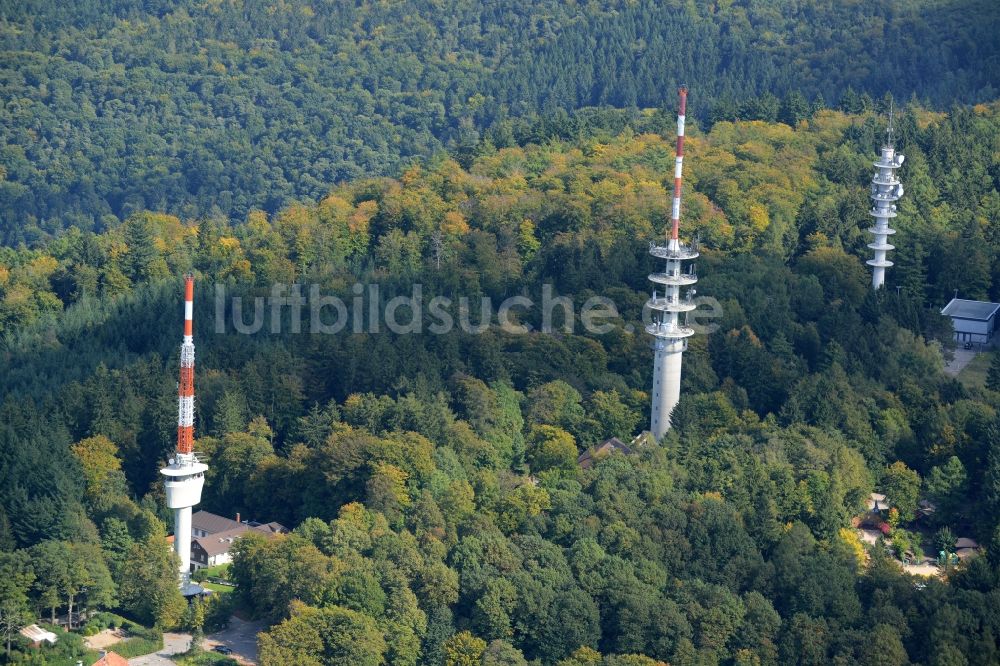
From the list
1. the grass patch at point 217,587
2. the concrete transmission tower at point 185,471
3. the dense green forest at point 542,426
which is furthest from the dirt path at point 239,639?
the concrete transmission tower at point 185,471

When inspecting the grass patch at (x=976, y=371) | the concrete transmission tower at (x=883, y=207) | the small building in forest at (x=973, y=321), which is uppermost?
the concrete transmission tower at (x=883, y=207)

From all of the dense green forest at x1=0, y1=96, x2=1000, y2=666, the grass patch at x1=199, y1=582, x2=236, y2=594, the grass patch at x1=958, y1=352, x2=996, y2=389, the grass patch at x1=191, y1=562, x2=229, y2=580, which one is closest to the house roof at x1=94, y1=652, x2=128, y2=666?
the dense green forest at x1=0, y1=96, x2=1000, y2=666

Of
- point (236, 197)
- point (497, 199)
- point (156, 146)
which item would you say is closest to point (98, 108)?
point (156, 146)

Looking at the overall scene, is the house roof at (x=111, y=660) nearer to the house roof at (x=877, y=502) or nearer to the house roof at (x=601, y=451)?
the house roof at (x=601, y=451)

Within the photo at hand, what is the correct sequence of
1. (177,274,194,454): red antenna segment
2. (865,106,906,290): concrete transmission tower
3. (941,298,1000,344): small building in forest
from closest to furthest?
(177,274,194,454): red antenna segment
(941,298,1000,344): small building in forest
(865,106,906,290): concrete transmission tower

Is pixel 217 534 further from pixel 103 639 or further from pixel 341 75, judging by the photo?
pixel 341 75

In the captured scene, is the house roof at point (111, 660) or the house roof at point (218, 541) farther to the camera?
the house roof at point (218, 541)

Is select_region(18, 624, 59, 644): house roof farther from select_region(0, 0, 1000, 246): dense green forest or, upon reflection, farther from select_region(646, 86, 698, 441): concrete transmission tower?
select_region(0, 0, 1000, 246): dense green forest
